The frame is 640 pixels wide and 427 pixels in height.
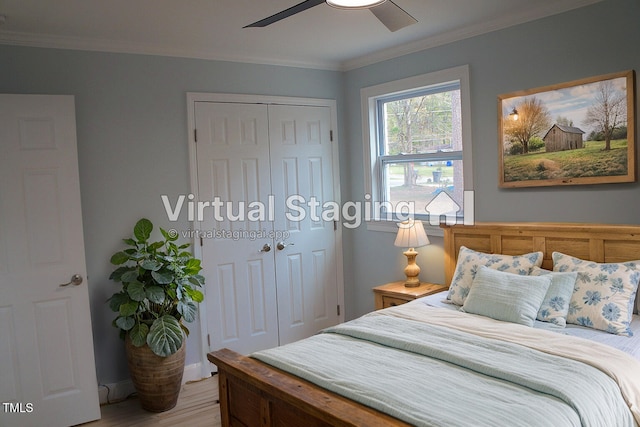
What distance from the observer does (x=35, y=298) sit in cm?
334

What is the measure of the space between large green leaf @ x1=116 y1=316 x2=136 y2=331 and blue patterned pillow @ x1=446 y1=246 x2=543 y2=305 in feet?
6.78

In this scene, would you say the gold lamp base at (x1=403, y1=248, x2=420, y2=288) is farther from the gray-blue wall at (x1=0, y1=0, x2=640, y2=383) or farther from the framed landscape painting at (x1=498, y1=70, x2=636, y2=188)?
the framed landscape painting at (x1=498, y1=70, x2=636, y2=188)

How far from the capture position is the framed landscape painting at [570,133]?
305 centimetres

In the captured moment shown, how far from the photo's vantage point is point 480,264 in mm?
3357

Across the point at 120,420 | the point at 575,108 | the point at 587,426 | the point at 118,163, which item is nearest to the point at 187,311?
the point at 120,420

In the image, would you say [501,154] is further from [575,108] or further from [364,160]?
[364,160]

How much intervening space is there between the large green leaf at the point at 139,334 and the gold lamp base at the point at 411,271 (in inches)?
76.0

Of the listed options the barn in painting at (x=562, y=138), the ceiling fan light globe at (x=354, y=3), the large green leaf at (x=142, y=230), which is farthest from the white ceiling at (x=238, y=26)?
the large green leaf at (x=142, y=230)

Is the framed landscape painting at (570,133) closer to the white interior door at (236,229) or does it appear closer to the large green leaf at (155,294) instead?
the white interior door at (236,229)

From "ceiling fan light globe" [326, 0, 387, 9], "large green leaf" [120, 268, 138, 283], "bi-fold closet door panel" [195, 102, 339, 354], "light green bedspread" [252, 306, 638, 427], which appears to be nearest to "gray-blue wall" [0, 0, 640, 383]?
"bi-fold closet door panel" [195, 102, 339, 354]

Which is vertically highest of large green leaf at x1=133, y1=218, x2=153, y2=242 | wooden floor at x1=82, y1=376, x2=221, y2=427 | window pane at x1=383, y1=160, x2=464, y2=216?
window pane at x1=383, y1=160, x2=464, y2=216

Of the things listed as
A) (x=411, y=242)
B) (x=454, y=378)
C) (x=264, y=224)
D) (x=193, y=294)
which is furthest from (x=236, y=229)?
(x=454, y=378)

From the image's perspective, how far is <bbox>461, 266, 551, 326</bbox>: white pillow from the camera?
2818 mm

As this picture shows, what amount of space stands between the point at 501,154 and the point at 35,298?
126 inches
